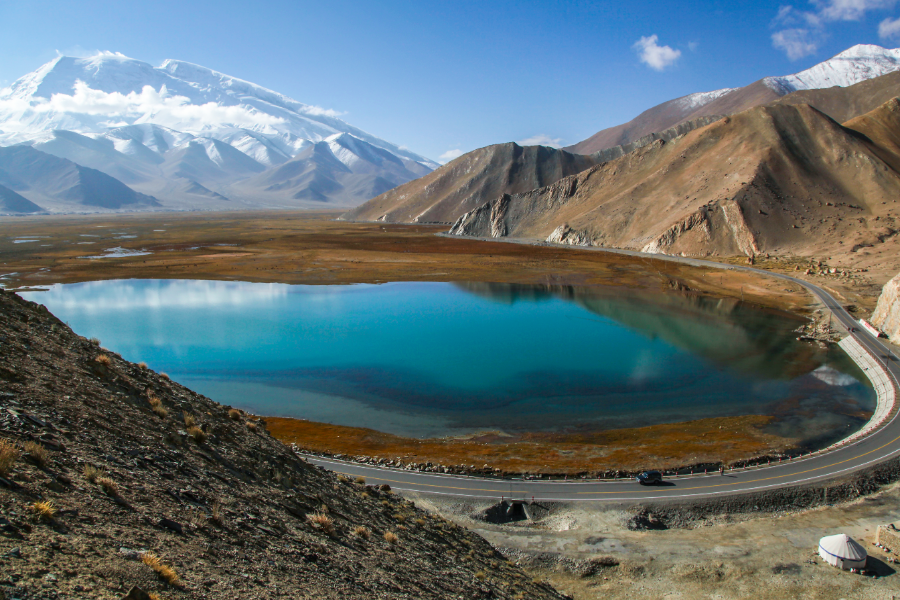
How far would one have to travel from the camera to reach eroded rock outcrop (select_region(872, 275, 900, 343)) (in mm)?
57844

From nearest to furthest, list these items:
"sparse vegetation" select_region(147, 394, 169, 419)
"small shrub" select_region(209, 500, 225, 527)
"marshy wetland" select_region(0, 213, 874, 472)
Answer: "small shrub" select_region(209, 500, 225, 527) < "sparse vegetation" select_region(147, 394, 169, 419) < "marshy wetland" select_region(0, 213, 874, 472)

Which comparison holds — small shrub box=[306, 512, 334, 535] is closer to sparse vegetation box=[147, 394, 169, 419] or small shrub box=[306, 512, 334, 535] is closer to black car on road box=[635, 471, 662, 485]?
sparse vegetation box=[147, 394, 169, 419]

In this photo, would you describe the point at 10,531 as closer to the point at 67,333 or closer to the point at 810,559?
the point at 67,333

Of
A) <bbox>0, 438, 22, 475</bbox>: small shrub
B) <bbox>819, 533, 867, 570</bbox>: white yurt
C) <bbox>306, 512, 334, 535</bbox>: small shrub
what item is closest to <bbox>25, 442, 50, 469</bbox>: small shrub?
<bbox>0, 438, 22, 475</bbox>: small shrub

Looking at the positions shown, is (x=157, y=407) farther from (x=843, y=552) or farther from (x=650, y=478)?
(x=843, y=552)

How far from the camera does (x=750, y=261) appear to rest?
113375mm

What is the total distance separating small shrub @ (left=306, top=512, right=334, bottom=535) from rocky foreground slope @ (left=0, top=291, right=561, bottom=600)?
36mm

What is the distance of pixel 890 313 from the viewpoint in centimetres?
5975

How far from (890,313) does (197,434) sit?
74.9 meters

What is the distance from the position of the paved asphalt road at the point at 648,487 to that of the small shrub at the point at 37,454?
23.1 m

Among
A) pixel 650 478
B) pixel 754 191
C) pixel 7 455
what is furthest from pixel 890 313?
pixel 7 455

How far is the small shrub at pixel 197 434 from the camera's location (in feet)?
50.1

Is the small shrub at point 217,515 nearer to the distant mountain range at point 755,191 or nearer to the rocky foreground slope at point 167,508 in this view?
the rocky foreground slope at point 167,508

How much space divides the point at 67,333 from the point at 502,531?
21258 mm
